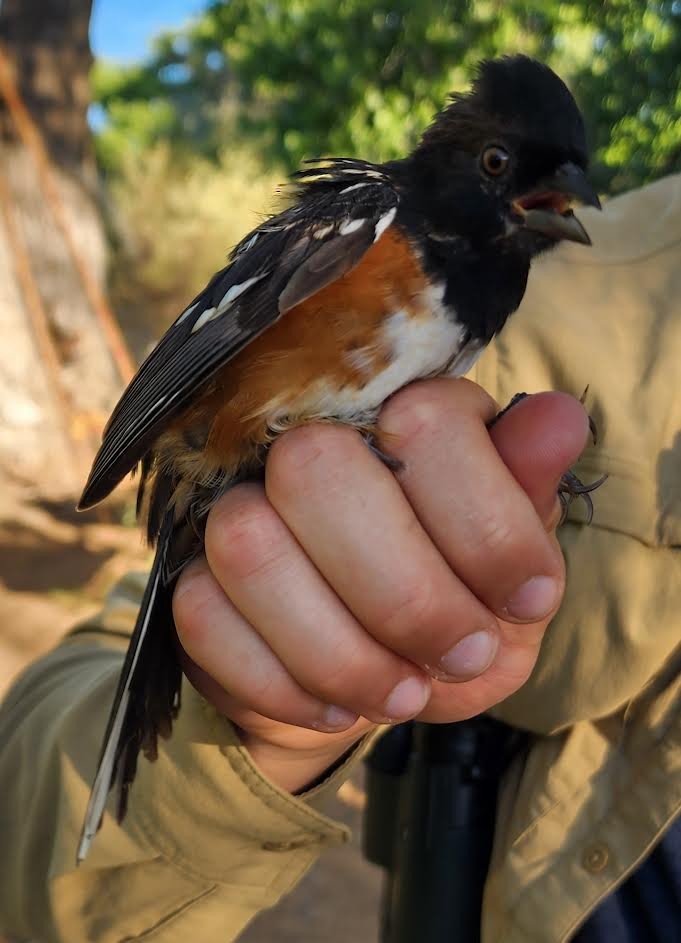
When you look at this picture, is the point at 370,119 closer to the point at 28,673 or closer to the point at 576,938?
the point at 28,673

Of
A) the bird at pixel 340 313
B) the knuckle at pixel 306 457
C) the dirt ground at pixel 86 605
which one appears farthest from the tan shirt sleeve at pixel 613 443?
the dirt ground at pixel 86 605

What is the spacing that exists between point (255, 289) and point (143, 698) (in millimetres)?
809

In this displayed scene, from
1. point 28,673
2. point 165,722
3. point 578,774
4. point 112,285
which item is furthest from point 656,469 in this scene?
point 112,285

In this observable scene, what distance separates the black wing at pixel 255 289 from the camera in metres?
1.44

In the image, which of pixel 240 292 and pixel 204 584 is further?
pixel 240 292

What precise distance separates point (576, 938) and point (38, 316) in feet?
23.6

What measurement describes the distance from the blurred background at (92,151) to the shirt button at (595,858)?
311cm

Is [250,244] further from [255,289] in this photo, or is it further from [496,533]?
[496,533]

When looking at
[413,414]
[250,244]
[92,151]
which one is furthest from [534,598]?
[92,151]

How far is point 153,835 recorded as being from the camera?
5.65 feet

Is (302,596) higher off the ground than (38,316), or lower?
higher

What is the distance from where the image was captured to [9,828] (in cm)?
191

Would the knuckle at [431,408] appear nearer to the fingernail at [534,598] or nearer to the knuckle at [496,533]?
the knuckle at [496,533]

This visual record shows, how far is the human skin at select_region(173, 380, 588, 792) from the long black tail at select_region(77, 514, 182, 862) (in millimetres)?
338
